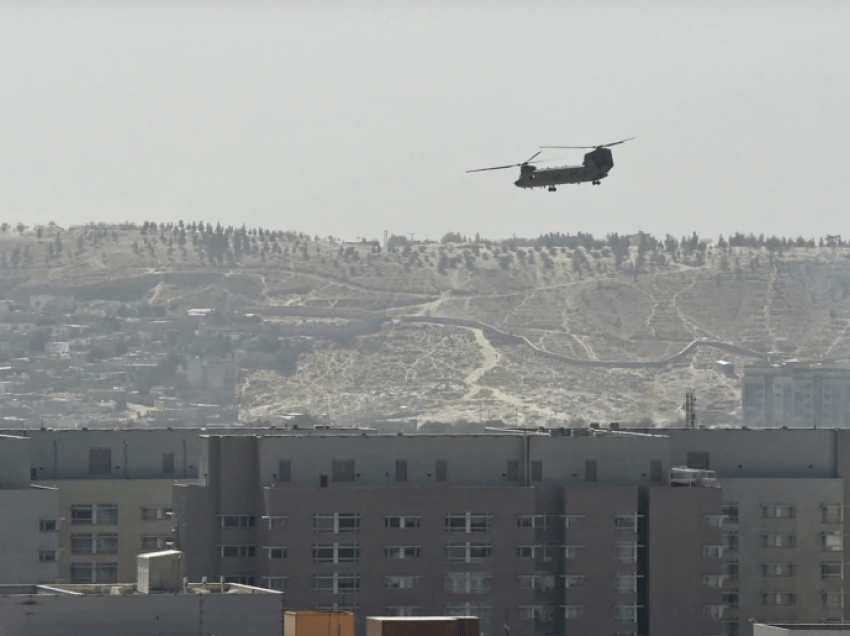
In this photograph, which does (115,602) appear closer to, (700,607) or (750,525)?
(700,607)

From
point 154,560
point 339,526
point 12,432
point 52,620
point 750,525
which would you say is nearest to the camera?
point 52,620

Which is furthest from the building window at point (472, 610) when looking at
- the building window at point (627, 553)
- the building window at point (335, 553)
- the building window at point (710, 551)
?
the building window at point (710, 551)

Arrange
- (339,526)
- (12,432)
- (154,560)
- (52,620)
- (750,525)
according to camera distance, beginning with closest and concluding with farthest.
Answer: (52,620) < (154,560) < (339,526) < (750,525) < (12,432)

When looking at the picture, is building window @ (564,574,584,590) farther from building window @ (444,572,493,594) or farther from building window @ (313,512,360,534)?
building window @ (313,512,360,534)

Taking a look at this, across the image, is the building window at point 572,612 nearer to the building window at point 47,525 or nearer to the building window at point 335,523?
the building window at point 335,523

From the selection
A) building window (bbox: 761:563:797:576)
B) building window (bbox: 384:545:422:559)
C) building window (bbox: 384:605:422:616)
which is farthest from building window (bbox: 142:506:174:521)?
building window (bbox: 761:563:797:576)

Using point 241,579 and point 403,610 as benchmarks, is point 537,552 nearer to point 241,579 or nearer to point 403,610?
point 403,610

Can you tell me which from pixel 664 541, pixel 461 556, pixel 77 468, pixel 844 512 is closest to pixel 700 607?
pixel 664 541
